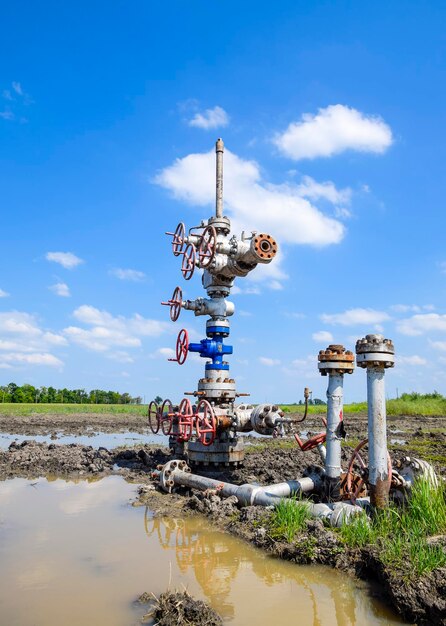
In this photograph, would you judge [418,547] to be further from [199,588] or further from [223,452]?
[223,452]

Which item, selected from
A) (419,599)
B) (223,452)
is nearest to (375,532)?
(419,599)

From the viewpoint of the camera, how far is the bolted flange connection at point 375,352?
18.9ft

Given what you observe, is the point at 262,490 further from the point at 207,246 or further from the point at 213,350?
the point at 207,246

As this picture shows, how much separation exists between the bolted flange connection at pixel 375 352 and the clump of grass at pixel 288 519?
1.75 meters

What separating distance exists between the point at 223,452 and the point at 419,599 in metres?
6.04

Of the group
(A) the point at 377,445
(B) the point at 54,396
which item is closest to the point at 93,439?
(A) the point at 377,445

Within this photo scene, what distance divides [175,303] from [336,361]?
16.4 feet

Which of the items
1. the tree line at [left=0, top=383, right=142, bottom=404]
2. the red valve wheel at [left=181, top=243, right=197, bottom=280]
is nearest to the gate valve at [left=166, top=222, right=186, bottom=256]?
the red valve wheel at [left=181, top=243, right=197, bottom=280]

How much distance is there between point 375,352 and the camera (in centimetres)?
576

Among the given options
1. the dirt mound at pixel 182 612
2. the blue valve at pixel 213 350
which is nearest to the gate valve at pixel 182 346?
the blue valve at pixel 213 350

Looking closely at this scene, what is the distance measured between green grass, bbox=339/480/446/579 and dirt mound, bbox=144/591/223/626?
163 centimetres

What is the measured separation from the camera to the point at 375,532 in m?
5.20

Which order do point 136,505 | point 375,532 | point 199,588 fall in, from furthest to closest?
point 136,505
point 375,532
point 199,588

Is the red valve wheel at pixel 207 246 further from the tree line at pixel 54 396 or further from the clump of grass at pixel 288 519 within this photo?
the tree line at pixel 54 396
